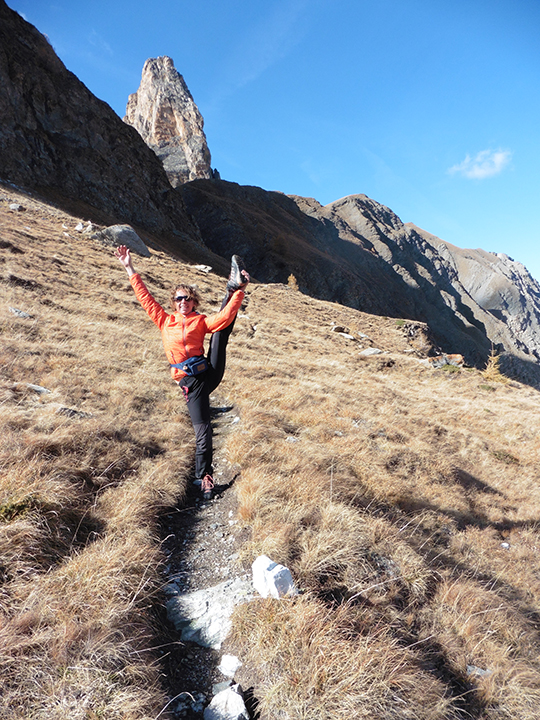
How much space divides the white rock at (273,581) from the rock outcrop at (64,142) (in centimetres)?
4433

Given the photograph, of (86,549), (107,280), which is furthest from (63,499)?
(107,280)

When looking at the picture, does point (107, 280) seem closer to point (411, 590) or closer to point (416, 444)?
point (416, 444)

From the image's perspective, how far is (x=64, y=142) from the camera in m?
42.7

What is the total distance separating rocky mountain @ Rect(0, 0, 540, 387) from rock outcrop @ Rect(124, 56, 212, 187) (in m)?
0.45

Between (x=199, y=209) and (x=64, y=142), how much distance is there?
120ft

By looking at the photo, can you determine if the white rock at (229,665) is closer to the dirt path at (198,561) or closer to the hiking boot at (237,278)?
the dirt path at (198,561)

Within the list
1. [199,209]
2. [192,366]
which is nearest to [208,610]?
[192,366]

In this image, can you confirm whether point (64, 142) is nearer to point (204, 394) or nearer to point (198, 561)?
point (204, 394)

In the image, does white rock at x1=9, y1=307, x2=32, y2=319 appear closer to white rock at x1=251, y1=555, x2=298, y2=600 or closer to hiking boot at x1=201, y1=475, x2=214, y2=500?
hiking boot at x1=201, y1=475, x2=214, y2=500

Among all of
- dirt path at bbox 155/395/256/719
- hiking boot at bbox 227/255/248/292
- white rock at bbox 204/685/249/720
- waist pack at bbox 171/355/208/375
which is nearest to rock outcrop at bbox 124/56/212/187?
hiking boot at bbox 227/255/248/292

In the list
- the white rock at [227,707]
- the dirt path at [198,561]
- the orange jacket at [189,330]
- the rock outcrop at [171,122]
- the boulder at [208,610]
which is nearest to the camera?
the white rock at [227,707]

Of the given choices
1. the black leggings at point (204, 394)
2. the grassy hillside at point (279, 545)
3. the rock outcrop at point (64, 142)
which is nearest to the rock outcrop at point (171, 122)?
the rock outcrop at point (64, 142)

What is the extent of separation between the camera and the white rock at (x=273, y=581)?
284 centimetres

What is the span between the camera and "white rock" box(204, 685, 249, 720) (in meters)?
2.17
